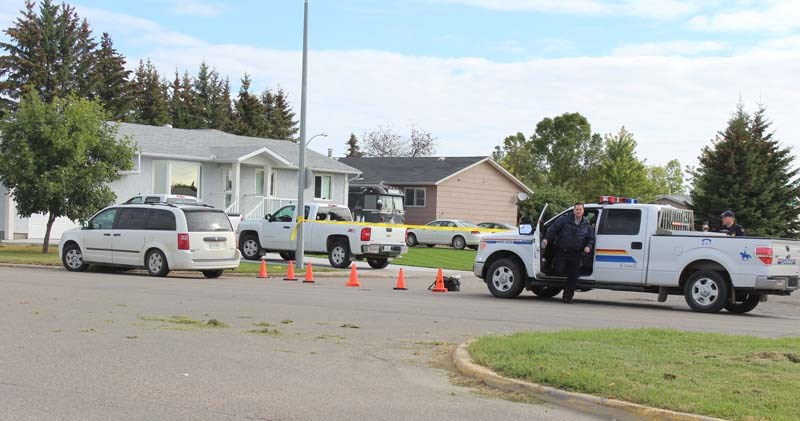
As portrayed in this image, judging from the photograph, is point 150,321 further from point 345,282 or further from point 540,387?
point 345,282

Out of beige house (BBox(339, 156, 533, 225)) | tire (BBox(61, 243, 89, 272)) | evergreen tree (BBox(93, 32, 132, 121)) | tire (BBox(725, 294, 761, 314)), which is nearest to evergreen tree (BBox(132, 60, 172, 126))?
evergreen tree (BBox(93, 32, 132, 121))

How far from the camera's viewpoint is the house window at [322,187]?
44.8 m

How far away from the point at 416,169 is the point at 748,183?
2192 cm

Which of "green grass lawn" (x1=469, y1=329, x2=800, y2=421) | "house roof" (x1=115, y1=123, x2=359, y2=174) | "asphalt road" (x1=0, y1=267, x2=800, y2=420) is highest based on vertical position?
"house roof" (x1=115, y1=123, x2=359, y2=174)

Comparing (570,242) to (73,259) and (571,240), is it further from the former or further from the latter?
(73,259)

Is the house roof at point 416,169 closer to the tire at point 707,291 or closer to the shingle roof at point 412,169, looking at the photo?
the shingle roof at point 412,169

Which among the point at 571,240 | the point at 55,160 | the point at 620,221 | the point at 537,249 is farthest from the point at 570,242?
the point at 55,160

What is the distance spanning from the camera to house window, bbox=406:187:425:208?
55781 mm

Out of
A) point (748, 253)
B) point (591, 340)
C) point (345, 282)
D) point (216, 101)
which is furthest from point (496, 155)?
point (591, 340)

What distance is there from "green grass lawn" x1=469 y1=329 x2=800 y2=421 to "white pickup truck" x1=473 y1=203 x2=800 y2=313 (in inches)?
210

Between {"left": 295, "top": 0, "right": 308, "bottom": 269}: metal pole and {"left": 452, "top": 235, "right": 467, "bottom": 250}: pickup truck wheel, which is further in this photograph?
{"left": 452, "top": 235, "right": 467, "bottom": 250}: pickup truck wheel

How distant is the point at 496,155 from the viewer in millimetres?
91875

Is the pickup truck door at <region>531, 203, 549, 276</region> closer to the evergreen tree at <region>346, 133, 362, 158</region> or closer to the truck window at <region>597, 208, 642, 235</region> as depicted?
the truck window at <region>597, 208, 642, 235</region>

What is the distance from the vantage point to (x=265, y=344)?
424 inches
